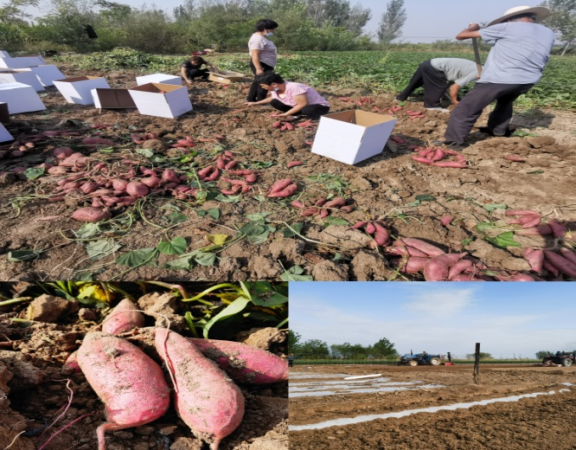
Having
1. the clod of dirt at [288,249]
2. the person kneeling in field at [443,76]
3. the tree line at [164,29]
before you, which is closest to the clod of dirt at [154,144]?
the clod of dirt at [288,249]

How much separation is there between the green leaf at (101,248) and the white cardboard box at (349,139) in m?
2.16

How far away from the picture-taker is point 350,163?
357 cm

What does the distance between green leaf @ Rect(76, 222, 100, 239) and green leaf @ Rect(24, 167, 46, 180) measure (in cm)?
114

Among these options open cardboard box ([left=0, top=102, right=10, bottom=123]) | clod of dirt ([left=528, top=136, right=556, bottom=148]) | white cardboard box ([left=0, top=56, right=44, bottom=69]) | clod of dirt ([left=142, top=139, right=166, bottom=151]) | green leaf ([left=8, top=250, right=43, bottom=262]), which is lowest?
green leaf ([left=8, top=250, right=43, bottom=262])

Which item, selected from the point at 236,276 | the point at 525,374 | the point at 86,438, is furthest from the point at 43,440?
the point at 525,374

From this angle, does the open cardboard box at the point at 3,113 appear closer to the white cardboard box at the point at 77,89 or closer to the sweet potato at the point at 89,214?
the white cardboard box at the point at 77,89

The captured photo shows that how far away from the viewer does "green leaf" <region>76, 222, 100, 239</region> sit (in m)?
2.40

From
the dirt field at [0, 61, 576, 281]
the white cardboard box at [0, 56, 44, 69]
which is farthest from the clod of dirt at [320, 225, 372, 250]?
the white cardboard box at [0, 56, 44, 69]

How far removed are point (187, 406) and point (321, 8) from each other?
48897 millimetres

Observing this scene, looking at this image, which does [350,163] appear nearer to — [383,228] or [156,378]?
[383,228]

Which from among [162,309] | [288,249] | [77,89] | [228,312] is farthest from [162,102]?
[228,312]

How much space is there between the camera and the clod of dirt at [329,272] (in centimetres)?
200

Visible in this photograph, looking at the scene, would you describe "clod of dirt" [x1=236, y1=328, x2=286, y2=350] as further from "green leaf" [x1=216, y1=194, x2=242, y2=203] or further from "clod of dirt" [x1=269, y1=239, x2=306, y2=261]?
"green leaf" [x1=216, y1=194, x2=242, y2=203]

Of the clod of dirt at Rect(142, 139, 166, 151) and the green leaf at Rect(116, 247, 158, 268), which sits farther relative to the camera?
the clod of dirt at Rect(142, 139, 166, 151)
